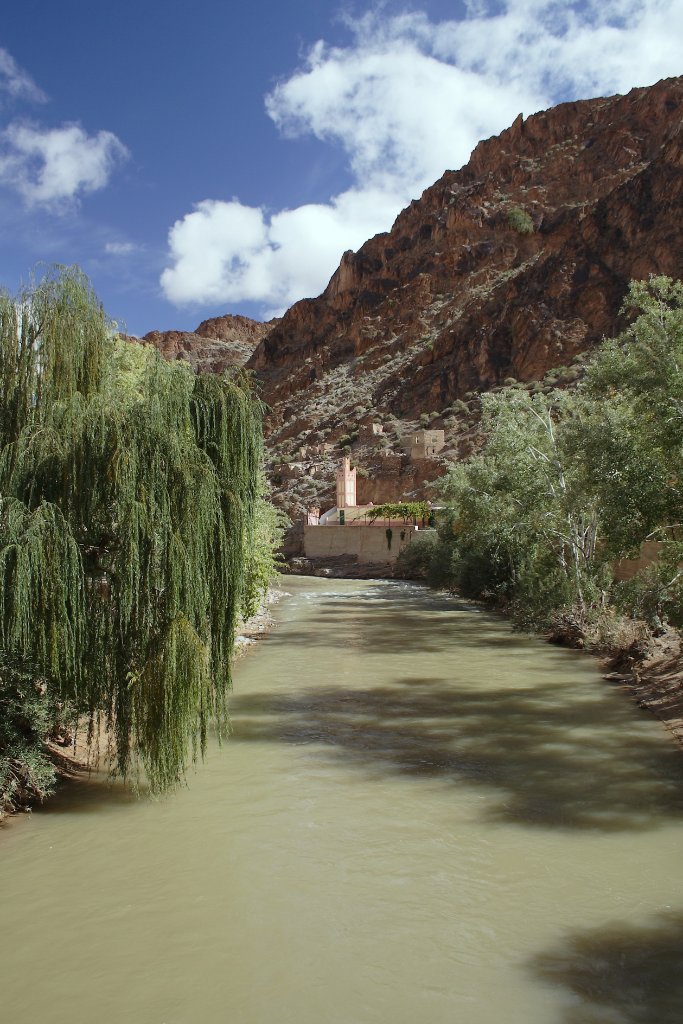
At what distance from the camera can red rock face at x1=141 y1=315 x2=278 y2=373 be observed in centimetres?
14450

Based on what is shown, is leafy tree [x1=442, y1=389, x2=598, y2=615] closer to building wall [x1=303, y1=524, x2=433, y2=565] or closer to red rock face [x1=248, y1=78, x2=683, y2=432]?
building wall [x1=303, y1=524, x2=433, y2=565]

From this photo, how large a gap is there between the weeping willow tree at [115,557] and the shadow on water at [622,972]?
3.55 m

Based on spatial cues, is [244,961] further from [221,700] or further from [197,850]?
[221,700]

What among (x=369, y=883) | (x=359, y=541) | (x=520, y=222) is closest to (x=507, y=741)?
(x=369, y=883)

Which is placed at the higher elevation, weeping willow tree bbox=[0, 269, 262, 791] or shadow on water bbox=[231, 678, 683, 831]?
weeping willow tree bbox=[0, 269, 262, 791]

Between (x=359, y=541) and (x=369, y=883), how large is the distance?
41.8 metres

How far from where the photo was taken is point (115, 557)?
693 cm

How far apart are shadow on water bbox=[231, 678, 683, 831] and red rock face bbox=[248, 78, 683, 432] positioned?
53.0 m

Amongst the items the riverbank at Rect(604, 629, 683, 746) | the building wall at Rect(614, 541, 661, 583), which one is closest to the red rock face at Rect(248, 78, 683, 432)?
the building wall at Rect(614, 541, 661, 583)

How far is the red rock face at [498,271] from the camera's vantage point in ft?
207

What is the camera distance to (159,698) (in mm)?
6781

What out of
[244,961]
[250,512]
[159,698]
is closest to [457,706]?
[250,512]

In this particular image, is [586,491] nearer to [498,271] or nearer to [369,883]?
[369,883]

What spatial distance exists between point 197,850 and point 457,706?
255 inches
